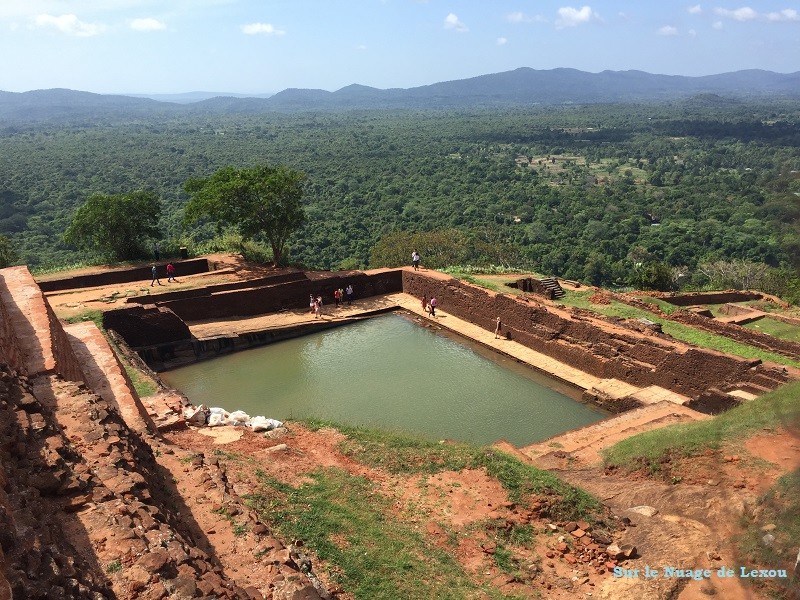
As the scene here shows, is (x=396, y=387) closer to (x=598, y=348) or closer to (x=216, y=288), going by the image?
(x=598, y=348)

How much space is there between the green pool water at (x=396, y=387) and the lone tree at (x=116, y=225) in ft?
24.7

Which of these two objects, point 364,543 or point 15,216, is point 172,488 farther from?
point 15,216

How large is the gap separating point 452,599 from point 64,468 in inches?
138

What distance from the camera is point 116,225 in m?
19.5

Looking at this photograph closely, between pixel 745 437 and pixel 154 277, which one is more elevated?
pixel 154 277

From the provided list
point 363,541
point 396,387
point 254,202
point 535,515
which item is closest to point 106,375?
point 396,387

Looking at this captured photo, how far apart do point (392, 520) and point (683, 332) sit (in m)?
10.1

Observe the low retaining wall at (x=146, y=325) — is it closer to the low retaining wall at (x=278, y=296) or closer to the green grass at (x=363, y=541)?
the low retaining wall at (x=278, y=296)

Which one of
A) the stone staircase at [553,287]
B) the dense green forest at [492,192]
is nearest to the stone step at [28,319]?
the dense green forest at [492,192]

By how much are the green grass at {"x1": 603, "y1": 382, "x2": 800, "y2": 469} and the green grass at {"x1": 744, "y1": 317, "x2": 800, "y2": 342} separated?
585 centimetres

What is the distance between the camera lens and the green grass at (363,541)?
5516 millimetres

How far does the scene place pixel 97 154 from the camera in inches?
3273

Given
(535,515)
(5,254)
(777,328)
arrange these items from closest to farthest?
(535,515), (777,328), (5,254)

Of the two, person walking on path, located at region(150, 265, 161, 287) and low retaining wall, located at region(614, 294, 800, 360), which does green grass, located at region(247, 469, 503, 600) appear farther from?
person walking on path, located at region(150, 265, 161, 287)
